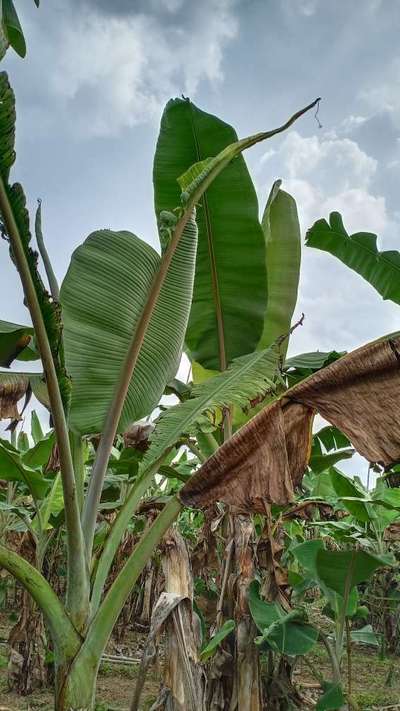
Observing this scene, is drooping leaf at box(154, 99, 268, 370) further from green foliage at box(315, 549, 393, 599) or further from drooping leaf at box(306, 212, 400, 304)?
green foliage at box(315, 549, 393, 599)

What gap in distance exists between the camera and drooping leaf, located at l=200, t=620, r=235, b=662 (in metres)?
2.15

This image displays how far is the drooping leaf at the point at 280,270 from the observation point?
123 inches

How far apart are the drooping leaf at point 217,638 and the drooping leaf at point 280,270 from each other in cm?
149

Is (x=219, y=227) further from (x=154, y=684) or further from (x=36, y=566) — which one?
(x=154, y=684)

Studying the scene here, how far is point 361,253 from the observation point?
2.78 metres

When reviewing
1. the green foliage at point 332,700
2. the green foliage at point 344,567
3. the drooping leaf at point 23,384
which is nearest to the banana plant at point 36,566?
the drooping leaf at point 23,384

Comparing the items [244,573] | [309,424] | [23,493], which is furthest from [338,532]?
[309,424]

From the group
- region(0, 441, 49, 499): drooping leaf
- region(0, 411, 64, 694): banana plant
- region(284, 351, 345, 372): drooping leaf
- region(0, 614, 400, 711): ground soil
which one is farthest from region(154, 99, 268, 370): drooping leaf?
region(0, 614, 400, 711): ground soil

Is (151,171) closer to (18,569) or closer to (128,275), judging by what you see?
(128,275)

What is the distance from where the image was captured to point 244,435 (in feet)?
5.08

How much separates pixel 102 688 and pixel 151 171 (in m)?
3.40

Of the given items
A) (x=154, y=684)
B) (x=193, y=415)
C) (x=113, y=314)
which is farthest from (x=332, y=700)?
(x=154, y=684)

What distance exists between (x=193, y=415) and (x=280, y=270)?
4.74 feet

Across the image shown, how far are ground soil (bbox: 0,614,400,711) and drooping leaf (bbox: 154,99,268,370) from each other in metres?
1.89
